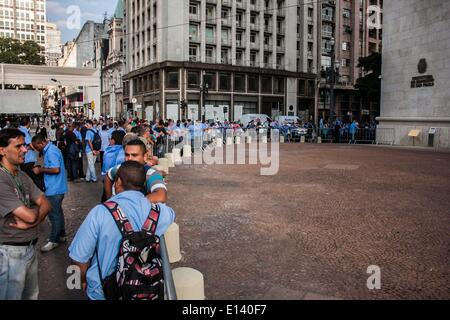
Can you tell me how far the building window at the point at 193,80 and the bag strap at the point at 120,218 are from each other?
48.4 m

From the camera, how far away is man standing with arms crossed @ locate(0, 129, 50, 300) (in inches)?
119

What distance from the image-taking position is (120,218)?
8.93 ft

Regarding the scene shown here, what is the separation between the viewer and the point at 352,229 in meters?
6.83

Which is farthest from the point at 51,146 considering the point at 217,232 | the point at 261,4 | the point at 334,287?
the point at 261,4

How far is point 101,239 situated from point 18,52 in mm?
57049

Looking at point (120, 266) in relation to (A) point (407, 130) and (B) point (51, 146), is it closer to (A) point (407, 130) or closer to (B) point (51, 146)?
(B) point (51, 146)

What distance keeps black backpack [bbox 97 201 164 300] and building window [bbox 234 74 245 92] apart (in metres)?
51.6

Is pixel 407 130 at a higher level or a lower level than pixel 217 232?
higher

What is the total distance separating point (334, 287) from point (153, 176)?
2352 mm

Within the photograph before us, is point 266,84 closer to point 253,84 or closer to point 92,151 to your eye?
point 253,84
